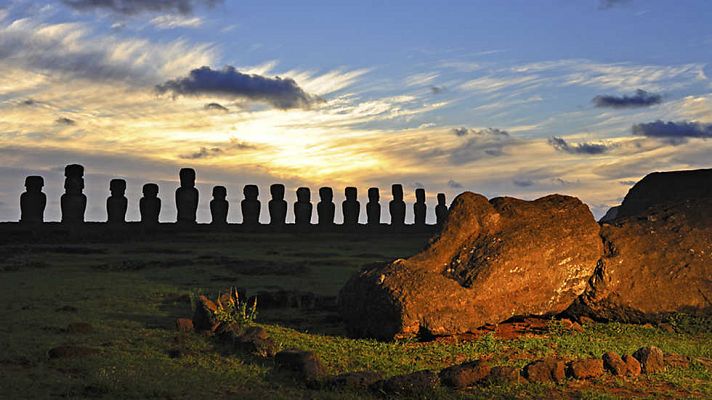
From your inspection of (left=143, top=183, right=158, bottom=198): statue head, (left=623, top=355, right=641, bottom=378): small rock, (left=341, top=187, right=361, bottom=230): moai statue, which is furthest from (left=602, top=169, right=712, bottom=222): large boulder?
(left=341, top=187, right=361, bottom=230): moai statue

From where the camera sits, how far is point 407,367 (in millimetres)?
9914

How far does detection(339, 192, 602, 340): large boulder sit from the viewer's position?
37.3ft

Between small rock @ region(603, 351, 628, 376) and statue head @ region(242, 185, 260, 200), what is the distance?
40188mm

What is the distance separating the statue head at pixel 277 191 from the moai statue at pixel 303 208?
1429 mm

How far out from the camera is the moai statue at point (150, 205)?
148 feet

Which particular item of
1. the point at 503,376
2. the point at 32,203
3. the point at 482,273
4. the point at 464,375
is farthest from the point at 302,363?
the point at 32,203

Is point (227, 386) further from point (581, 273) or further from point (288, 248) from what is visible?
point (288, 248)

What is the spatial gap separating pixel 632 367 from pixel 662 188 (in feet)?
33.9

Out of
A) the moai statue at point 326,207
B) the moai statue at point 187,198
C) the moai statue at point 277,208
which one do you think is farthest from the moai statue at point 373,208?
the moai statue at point 187,198

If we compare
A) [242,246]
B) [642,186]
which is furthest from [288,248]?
[642,186]

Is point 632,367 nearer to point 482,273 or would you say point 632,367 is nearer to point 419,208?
point 482,273

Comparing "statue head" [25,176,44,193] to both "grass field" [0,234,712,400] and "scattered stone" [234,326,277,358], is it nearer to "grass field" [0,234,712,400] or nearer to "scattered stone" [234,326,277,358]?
"grass field" [0,234,712,400]

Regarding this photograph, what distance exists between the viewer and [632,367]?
380 inches

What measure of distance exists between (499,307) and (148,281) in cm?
1082
